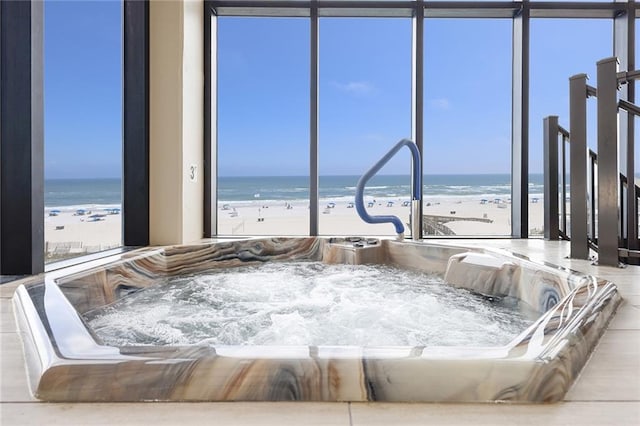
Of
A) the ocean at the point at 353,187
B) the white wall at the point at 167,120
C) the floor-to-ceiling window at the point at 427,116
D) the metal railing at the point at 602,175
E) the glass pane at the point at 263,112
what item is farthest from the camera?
the glass pane at the point at 263,112

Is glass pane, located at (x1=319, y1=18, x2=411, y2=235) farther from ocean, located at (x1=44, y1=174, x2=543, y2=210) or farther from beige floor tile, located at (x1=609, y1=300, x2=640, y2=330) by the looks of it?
beige floor tile, located at (x1=609, y1=300, x2=640, y2=330)

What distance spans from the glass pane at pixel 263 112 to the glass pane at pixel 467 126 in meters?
4.84

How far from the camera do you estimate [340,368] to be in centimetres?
65

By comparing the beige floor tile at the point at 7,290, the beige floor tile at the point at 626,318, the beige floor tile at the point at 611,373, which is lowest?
the beige floor tile at the point at 611,373

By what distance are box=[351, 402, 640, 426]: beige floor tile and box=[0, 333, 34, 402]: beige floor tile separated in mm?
532

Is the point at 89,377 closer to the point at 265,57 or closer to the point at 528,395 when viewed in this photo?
the point at 528,395

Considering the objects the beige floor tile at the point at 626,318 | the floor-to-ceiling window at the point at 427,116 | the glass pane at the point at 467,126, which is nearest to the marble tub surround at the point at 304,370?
the beige floor tile at the point at 626,318

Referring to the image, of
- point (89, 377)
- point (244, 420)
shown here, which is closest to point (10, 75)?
point (89, 377)

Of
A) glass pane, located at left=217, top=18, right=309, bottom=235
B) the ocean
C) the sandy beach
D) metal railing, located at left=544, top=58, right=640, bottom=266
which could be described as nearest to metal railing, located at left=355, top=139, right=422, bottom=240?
metal railing, located at left=544, top=58, right=640, bottom=266

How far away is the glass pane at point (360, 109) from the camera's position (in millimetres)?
13695

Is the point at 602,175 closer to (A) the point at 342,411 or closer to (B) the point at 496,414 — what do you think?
(B) the point at 496,414

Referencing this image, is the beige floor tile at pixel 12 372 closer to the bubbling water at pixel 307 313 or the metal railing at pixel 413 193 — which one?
the bubbling water at pixel 307 313

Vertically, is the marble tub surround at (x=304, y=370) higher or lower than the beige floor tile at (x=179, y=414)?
higher

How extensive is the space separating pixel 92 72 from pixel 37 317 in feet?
21.6
